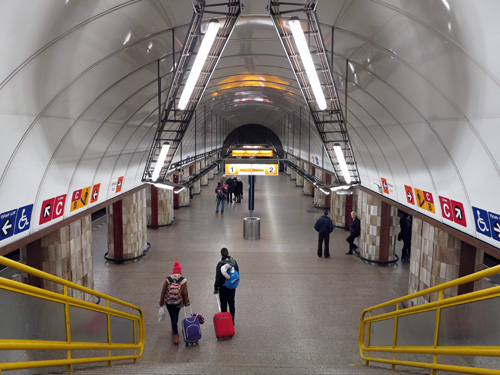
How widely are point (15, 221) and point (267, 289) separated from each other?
227 inches

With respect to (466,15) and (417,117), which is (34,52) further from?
(417,117)

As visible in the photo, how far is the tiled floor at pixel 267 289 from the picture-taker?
6.77m

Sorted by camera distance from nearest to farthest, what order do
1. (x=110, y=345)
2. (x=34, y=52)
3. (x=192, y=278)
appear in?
(x=34, y=52) < (x=110, y=345) < (x=192, y=278)

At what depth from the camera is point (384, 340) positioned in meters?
5.88

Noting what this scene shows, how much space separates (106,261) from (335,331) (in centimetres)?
731

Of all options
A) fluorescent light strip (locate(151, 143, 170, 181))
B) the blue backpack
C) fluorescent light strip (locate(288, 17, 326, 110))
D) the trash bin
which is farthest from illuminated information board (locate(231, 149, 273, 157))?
fluorescent light strip (locate(288, 17, 326, 110))

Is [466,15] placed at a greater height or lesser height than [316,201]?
greater

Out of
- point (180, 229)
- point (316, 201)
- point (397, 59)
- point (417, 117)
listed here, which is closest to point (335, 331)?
point (417, 117)

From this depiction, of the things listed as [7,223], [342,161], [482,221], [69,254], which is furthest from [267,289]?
[7,223]

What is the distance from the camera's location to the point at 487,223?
17.9 feet

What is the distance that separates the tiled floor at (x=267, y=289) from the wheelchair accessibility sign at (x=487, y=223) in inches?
101

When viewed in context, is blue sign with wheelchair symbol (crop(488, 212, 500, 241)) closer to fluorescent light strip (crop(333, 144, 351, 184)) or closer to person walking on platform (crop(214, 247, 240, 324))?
fluorescent light strip (crop(333, 144, 351, 184))

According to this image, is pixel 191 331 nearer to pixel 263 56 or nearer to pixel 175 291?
pixel 175 291

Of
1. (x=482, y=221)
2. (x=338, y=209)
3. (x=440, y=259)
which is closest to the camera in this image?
(x=482, y=221)
